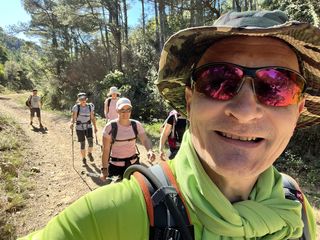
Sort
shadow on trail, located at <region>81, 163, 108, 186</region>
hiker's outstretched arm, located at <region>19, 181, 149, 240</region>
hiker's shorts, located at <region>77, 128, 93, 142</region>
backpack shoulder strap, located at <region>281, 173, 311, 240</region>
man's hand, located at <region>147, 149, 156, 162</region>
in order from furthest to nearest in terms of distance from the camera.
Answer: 1. hiker's shorts, located at <region>77, 128, 93, 142</region>
2. shadow on trail, located at <region>81, 163, 108, 186</region>
3. man's hand, located at <region>147, 149, 156, 162</region>
4. backpack shoulder strap, located at <region>281, 173, 311, 240</region>
5. hiker's outstretched arm, located at <region>19, 181, 149, 240</region>

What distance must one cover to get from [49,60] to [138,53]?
12.1 meters

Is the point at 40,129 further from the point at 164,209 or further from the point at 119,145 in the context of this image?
the point at 164,209

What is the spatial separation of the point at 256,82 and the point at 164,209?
2.06 ft

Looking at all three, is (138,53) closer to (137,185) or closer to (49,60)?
(49,60)

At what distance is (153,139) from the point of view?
12641mm

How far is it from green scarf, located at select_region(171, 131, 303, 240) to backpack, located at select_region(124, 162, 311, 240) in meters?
0.05

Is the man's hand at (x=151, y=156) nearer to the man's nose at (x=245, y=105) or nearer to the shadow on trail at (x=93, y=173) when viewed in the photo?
the shadow on trail at (x=93, y=173)

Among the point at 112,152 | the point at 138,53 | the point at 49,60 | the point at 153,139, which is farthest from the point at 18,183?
the point at 49,60

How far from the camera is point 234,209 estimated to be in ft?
4.45

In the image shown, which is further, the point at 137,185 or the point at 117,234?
the point at 137,185

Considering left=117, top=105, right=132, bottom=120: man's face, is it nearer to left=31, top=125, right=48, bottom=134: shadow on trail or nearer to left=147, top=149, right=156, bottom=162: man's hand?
left=147, top=149, right=156, bottom=162: man's hand

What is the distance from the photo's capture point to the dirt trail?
20.8ft

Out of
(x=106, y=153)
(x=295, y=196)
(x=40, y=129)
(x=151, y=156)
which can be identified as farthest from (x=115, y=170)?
(x=40, y=129)

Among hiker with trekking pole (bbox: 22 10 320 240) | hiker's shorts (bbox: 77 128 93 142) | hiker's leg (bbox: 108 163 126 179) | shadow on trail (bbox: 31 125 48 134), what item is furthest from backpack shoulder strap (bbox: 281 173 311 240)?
shadow on trail (bbox: 31 125 48 134)
